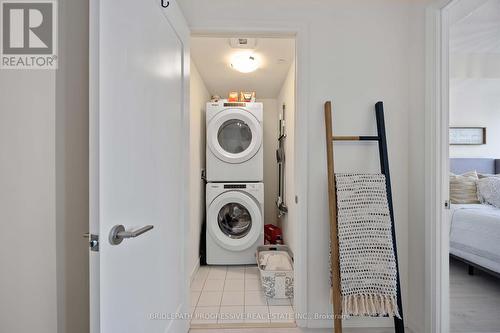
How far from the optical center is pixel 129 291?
95 cm

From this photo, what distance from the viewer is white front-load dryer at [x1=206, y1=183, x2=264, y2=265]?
9.37 feet

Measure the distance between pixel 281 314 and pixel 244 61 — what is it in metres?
2.10

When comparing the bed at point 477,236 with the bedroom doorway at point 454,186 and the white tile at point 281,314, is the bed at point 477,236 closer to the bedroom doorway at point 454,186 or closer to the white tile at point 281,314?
the bedroom doorway at point 454,186

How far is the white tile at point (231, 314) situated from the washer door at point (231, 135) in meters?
1.43

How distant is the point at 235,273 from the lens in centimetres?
271

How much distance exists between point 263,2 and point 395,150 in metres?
1.26

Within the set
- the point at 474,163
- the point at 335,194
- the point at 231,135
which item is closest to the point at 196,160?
the point at 231,135

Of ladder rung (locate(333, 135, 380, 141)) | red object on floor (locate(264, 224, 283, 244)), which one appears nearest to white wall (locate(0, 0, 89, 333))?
ladder rung (locate(333, 135, 380, 141))

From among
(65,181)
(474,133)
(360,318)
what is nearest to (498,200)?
(474,133)

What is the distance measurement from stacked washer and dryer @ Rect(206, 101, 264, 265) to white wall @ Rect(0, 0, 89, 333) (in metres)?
1.83

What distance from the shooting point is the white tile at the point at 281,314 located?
1.82 m

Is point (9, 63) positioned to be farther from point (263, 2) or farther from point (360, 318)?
point (360, 318)

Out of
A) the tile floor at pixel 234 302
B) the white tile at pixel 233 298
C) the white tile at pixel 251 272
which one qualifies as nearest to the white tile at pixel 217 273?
the tile floor at pixel 234 302

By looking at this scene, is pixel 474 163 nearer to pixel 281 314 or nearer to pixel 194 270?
pixel 281 314
